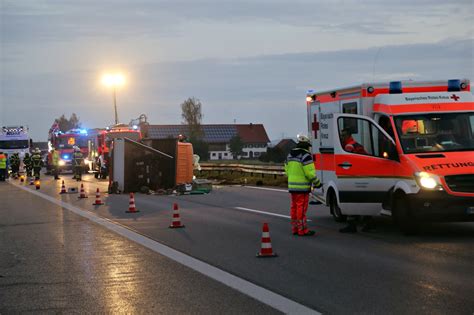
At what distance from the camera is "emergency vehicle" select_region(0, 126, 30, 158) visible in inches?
2408

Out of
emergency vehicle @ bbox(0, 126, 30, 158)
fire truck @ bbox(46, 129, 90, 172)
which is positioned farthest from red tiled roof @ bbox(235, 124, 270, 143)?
fire truck @ bbox(46, 129, 90, 172)

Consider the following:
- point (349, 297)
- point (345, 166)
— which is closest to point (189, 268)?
point (349, 297)

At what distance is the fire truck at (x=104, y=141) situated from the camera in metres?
44.0

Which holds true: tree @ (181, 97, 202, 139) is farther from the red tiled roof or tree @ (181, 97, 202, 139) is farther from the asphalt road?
the asphalt road

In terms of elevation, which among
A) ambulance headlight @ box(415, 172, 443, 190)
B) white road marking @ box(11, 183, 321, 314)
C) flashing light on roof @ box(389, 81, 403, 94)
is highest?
flashing light on roof @ box(389, 81, 403, 94)

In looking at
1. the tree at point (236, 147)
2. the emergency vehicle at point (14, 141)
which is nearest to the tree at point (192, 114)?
the tree at point (236, 147)

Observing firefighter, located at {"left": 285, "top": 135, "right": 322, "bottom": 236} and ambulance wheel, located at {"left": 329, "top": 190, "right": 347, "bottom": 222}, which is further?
ambulance wheel, located at {"left": 329, "top": 190, "right": 347, "bottom": 222}

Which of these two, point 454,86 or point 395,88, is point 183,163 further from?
point 454,86

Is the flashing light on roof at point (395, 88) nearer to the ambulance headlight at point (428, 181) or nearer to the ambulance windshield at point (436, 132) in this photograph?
the ambulance windshield at point (436, 132)

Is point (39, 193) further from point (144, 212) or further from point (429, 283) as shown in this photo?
point (429, 283)

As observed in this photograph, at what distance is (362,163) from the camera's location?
47.2ft

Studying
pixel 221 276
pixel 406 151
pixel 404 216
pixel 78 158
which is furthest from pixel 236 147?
pixel 221 276

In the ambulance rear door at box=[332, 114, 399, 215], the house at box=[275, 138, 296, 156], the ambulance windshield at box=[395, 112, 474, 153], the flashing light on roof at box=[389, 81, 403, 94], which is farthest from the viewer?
the house at box=[275, 138, 296, 156]

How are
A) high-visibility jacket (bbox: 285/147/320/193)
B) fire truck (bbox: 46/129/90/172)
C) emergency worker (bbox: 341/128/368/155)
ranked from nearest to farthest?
high-visibility jacket (bbox: 285/147/320/193) < emergency worker (bbox: 341/128/368/155) < fire truck (bbox: 46/129/90/172)
